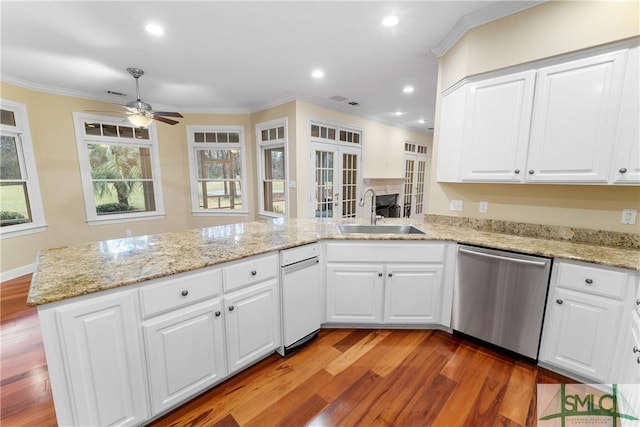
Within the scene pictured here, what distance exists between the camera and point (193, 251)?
1.73 m

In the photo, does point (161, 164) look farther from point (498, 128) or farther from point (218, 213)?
point (498, 128)

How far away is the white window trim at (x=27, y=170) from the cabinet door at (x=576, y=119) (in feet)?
19.5

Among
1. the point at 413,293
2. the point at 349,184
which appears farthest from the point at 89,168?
the point at 413,293

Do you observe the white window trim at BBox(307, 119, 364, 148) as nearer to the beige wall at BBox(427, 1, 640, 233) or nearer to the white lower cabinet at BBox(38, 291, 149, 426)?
the beige wall at BBox(427, 1, 640, 233)

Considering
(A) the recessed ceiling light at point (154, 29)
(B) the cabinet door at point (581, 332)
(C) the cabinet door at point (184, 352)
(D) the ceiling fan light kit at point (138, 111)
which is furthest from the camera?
(D) the ceiling fan light kit at point (138, 111)

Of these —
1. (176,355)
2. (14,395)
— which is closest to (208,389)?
(176,355)

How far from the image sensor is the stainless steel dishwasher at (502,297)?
1.85 meters

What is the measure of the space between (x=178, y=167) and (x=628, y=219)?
19.9ft

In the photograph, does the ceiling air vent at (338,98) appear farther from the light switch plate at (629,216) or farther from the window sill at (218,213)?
the light switch plate at (629,216)

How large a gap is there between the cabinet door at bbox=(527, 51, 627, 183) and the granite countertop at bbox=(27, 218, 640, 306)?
1.76 feet

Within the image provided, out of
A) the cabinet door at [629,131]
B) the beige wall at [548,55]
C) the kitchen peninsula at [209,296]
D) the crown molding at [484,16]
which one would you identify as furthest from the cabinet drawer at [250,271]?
the crown molding at [484,16]

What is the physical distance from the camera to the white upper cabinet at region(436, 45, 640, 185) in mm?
1714

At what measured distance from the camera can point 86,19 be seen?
223 centimetres

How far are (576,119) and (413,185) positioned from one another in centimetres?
555
